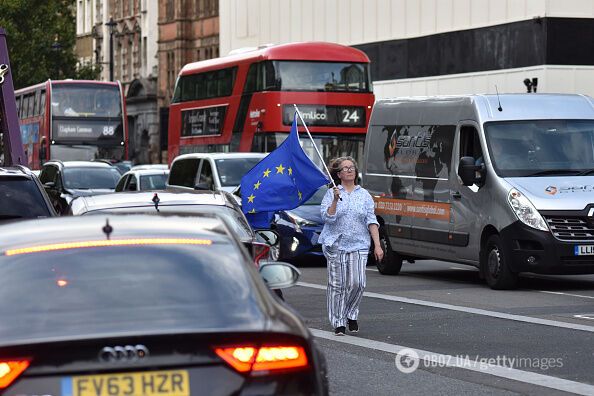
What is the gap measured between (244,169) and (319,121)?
23.5ft

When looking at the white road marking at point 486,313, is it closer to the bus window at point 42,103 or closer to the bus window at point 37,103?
the bus window at point 42,103

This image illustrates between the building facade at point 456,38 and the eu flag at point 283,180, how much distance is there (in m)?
26.4

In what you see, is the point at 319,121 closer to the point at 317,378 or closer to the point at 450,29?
the point at 450,29

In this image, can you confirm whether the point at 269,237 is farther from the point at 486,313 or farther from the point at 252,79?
the point at 252,79

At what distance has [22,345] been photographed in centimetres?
577

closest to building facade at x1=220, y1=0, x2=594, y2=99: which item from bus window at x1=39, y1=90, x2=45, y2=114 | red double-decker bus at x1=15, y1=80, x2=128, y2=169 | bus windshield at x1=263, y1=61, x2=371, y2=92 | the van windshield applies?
bus windshield at x1=263, y1=61, x2=371, y2=92

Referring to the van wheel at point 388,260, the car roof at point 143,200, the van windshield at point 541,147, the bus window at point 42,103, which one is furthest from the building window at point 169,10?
the car roof at point 143,200

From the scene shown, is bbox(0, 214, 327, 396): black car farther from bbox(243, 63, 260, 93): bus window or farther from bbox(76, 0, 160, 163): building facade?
bbox(76, 0, 160, 163): building facade

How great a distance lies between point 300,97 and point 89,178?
4.88 meters

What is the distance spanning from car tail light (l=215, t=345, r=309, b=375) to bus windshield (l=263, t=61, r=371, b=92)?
28.7 meters

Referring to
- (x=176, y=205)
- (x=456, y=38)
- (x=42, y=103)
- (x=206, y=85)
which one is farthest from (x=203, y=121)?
(x=176, y=205)

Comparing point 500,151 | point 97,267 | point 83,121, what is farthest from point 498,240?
point 83,121

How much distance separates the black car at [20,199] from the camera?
14.0 metres
